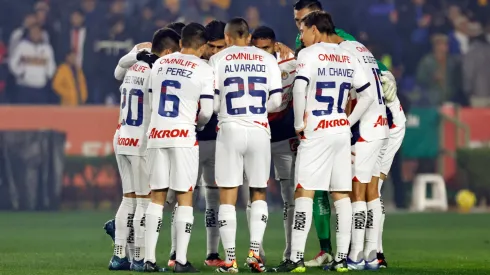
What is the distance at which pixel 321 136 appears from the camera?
12.2m

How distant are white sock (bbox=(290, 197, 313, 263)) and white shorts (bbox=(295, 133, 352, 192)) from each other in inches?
6.4

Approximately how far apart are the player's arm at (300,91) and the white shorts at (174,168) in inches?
40.0

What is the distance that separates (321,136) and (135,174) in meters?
1.94

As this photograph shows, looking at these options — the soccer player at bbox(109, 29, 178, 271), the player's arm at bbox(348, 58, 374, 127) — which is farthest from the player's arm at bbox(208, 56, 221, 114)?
the player's arm at bbox(348, 58, 374, 127)

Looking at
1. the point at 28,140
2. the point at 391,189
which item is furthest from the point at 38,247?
the point at 391,189

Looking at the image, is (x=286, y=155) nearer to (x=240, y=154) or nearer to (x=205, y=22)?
(x=240, y=154)

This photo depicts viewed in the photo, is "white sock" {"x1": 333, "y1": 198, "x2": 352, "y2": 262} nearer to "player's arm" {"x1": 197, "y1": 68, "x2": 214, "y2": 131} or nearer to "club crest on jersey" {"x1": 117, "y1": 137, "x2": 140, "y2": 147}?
"player's arm" {"x1": 197, "y1": 68, "x2": 214, "y2": 131}

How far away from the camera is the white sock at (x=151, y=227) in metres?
11.9

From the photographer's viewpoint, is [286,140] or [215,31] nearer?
[215,31]

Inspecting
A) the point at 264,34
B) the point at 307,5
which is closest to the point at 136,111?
the point at 264,34

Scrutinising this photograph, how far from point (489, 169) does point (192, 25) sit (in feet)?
45.3

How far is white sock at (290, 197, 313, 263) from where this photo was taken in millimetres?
12062

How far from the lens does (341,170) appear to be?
12312mm

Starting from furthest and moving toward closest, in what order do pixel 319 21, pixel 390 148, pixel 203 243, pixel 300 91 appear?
pixel 203 243, pixel 390 148, pixel 319 21, pixel 300 91
